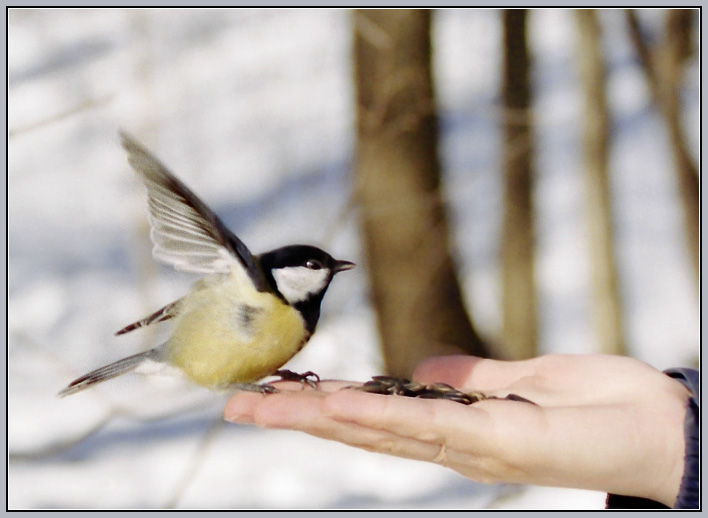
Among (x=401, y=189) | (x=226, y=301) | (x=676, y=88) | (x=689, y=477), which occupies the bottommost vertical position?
(x=689, y=477)

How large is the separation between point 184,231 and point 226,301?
14 cm

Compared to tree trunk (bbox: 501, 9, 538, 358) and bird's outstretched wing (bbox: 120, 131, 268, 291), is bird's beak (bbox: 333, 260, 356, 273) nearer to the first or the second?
bird's outstretched wing (bbox: 120, 131, 268, 291)

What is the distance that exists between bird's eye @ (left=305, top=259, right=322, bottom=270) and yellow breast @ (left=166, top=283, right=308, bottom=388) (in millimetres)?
83

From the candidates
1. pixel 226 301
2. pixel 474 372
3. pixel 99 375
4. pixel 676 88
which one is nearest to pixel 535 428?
pixel 474 372

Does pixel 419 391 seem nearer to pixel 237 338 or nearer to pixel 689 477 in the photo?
pixel 237 338

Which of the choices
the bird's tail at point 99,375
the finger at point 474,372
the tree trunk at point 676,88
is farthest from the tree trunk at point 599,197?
the bird's tail at point 99,375

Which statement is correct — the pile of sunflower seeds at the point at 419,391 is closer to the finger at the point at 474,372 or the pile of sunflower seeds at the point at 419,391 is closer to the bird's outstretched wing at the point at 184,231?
the finger at the point at 474,372

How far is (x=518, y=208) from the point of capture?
2311 mm

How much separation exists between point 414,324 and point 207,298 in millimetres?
972

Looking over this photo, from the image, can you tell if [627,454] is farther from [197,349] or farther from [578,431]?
[197,349]

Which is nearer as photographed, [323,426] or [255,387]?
[323,426]

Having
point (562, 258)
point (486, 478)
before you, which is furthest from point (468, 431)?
point (562, 258)

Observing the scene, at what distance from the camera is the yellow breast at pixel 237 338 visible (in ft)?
3.67

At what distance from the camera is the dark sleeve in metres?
1.00
